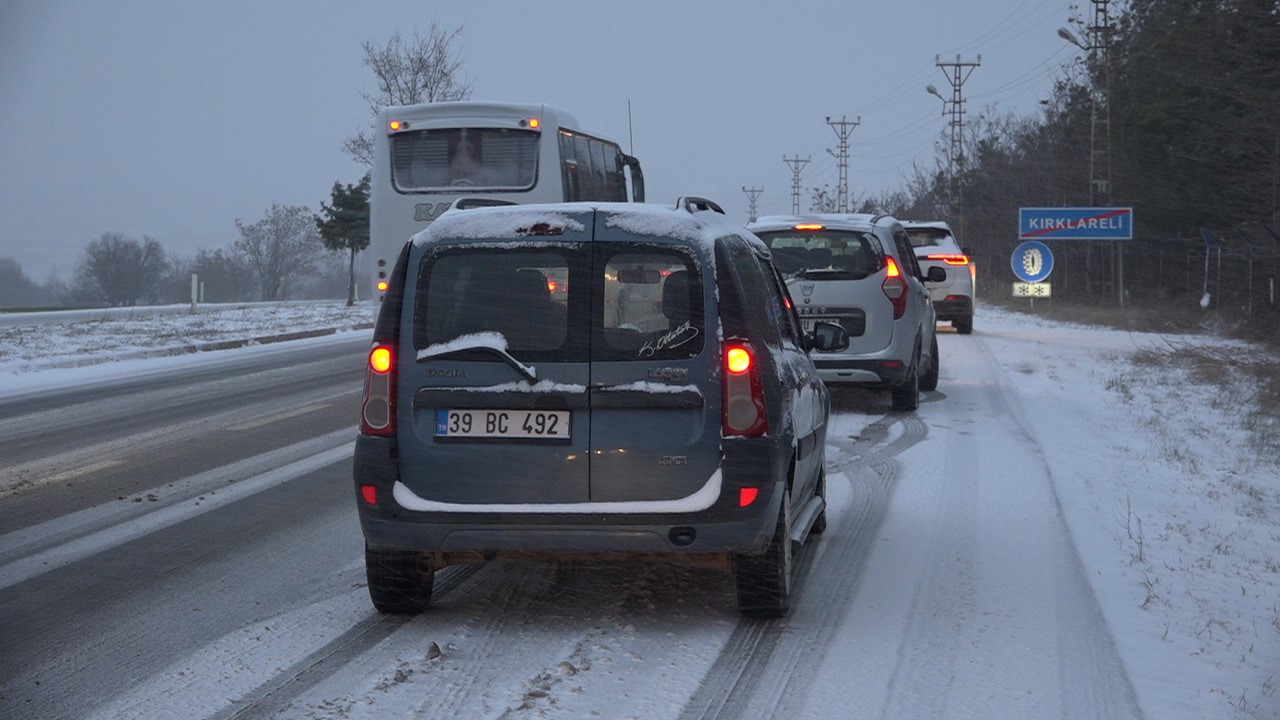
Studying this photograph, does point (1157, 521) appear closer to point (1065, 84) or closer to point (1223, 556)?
point (1223, 556)

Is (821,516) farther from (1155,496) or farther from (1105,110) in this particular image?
(1105,110)

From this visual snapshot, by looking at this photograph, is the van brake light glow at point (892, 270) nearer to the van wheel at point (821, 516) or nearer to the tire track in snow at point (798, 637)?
the tire track in snow at point (798, 637)

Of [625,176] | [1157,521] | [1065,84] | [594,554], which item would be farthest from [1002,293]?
[594,554]

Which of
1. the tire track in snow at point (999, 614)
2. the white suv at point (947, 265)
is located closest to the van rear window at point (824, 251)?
the tire track in snow at point (999, 614)

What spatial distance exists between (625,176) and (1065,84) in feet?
147

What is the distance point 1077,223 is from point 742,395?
104 feet

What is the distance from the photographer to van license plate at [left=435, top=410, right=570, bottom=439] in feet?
17.6

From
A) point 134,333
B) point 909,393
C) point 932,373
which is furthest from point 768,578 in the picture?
point 134,333

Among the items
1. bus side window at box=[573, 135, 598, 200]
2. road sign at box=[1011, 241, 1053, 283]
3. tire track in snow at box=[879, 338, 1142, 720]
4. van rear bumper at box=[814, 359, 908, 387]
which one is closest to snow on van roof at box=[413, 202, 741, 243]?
tire track in snow at box=[879, 338, 1142, 720]

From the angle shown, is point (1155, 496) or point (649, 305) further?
point (1155, 496)

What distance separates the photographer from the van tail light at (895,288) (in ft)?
42.0

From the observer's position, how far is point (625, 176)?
24.2 meters

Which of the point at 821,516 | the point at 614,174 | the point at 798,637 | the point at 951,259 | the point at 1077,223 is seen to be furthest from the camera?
the point at 1077,223

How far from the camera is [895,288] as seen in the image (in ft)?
42.0
